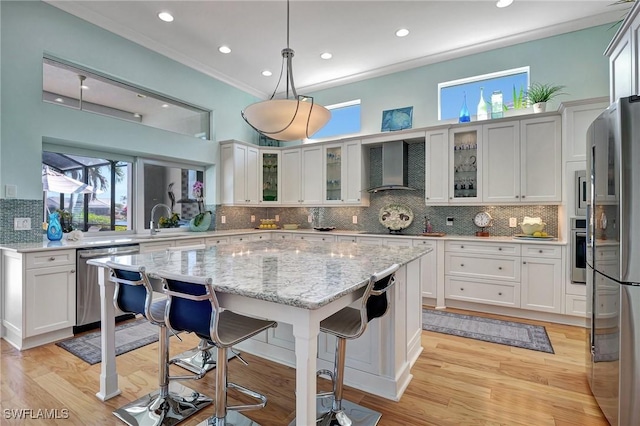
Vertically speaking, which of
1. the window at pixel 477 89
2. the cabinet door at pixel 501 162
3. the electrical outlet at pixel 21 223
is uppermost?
the window at pixel 477 89

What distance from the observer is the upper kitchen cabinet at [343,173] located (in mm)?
4969

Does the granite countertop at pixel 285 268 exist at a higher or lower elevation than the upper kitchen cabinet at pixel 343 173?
lower

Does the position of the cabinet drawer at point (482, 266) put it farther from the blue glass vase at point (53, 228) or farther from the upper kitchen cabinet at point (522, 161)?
the blue glass vase at point (53, 228)

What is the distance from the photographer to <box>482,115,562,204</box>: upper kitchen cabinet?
3635 millimetres

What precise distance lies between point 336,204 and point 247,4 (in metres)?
2.97

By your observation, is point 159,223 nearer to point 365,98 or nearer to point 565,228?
point 365,98

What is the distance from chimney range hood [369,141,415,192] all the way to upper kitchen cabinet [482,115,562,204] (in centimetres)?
108

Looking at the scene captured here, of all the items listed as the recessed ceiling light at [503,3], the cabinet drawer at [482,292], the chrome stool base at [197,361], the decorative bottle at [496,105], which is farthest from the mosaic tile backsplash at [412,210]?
the chrome stool base at [197,361]

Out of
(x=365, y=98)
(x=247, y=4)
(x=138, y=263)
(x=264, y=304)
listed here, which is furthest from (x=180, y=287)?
(x=365, y=98)

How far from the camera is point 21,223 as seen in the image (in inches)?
125

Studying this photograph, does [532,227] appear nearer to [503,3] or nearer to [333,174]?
[503,3]

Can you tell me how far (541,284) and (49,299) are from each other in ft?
16.5

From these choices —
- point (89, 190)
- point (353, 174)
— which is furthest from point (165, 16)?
point (353, 174)

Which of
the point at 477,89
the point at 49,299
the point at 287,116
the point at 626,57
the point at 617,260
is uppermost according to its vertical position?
the point at 477,89
